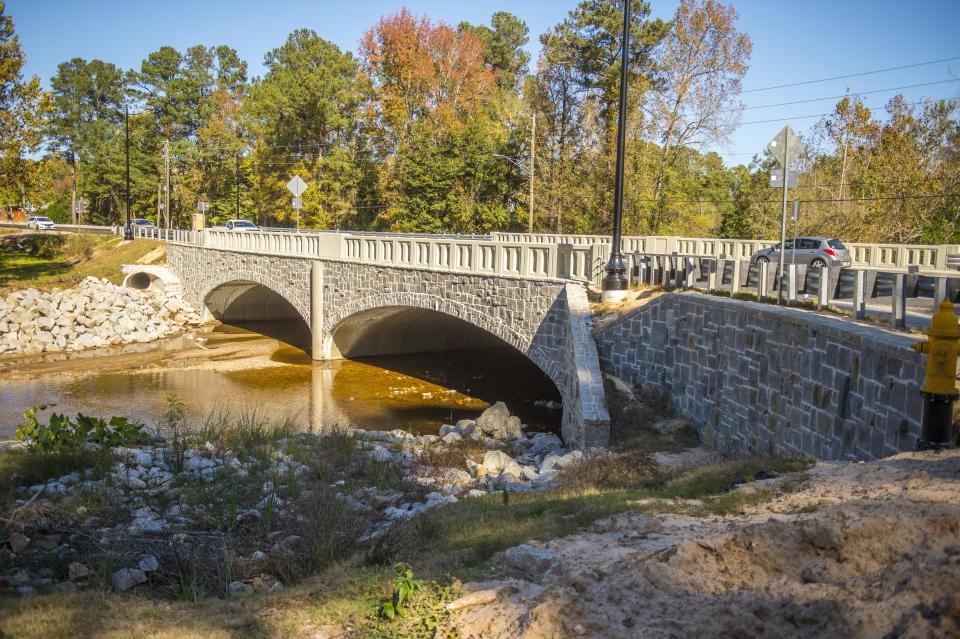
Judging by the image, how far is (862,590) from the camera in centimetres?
389

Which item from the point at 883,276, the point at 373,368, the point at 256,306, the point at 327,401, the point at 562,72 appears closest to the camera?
the point at 883,276

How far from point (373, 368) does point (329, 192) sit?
91.2ft

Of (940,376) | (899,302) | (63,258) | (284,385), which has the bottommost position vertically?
(284,385)

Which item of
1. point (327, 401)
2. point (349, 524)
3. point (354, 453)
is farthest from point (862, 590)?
point (327, 401)

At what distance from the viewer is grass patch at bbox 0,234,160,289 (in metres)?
36.8

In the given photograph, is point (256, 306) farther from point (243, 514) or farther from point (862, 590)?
point (862, 590)

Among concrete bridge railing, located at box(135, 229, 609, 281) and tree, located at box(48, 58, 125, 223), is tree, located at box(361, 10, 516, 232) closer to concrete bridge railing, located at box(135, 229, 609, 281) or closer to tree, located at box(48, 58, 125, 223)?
concrete bridge railing, located at box(135, 229, 609, 281)

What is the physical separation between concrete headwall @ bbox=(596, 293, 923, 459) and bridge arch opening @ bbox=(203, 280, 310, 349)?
21.8m

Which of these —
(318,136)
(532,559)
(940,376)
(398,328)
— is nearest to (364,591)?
(532,559)

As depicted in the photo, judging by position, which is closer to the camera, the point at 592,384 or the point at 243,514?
the point at 243,514

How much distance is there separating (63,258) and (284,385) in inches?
1166

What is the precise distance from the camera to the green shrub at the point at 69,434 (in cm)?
1021

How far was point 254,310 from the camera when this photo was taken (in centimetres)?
3756

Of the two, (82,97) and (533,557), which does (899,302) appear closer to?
(533,557)
